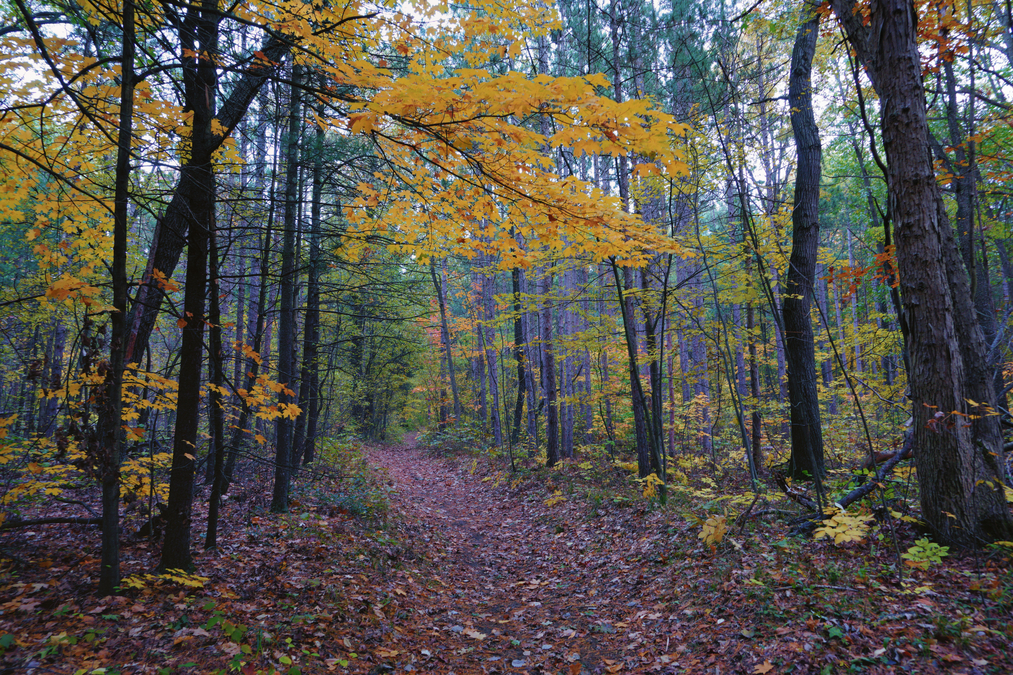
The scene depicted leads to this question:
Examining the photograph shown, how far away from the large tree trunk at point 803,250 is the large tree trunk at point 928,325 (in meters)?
2.73

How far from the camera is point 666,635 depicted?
4156mm

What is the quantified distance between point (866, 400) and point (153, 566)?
20043 millimetres

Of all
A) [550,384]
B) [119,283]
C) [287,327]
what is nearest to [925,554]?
[119,283]

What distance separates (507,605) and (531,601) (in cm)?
31

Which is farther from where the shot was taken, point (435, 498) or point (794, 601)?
point (435, 498)

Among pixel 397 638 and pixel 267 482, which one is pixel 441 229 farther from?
pixel 267 482

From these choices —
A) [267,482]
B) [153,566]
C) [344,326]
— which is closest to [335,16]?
[153,566]

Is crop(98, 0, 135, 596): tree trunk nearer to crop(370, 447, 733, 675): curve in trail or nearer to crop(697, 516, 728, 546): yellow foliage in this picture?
crop(370, 447, 733, 675): curve in trail

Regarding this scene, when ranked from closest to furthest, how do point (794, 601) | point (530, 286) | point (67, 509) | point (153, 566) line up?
1. point (794, 601)
2. point (153, 566)
3. point (67, 509)
4. point (530, 286)

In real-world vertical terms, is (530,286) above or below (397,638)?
above

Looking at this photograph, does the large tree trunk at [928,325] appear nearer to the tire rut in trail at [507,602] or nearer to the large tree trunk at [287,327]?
the tire rut in trail at [507,602]

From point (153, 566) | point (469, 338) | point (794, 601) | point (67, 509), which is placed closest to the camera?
point (794, 601)

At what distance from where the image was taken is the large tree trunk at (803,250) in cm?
684

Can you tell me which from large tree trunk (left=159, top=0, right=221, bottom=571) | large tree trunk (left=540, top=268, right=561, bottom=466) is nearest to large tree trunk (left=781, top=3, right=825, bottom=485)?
large tree trunk (left=540, top=268, right=561, bottom=466)
